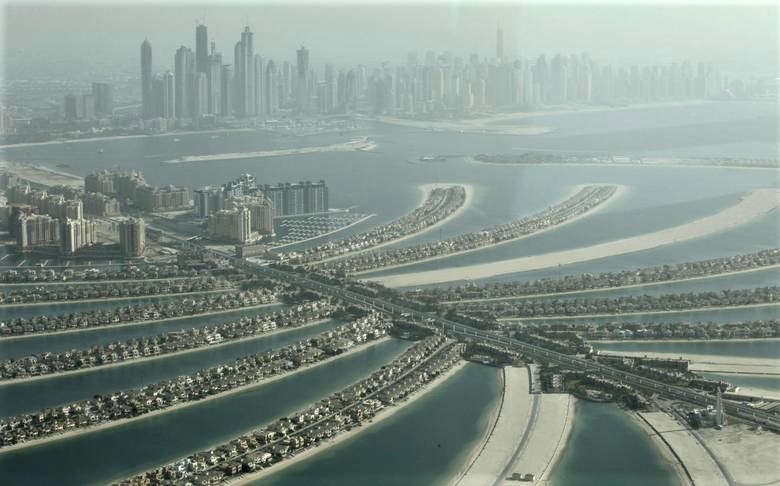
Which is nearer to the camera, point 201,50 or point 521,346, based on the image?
point 521,346

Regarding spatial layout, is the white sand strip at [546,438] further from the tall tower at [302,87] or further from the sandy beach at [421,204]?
the tall tower at [302,87]

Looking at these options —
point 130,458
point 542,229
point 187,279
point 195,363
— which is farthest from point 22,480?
point 542,229

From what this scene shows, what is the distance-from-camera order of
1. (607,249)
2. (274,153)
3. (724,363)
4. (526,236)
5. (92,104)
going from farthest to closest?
(92,104) → (274,153) → (526,236) → (607,249) → (724,363)

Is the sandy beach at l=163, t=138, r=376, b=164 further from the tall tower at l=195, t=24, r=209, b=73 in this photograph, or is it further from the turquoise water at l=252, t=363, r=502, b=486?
the turquoise water at l=252, t=363, r=502, b=486

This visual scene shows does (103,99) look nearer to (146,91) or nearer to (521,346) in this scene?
(146,91)

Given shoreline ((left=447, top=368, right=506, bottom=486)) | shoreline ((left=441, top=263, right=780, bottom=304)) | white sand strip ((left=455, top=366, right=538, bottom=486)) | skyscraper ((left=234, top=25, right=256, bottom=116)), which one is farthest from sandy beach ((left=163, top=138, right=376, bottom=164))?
shoreline ((left=447, top=368, right=506, bottom=486))

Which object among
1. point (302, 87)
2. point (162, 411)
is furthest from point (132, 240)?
point (302, 87)

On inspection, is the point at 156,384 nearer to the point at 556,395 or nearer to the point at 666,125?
the point at 556,395

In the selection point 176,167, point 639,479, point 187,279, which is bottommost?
point 639,479
